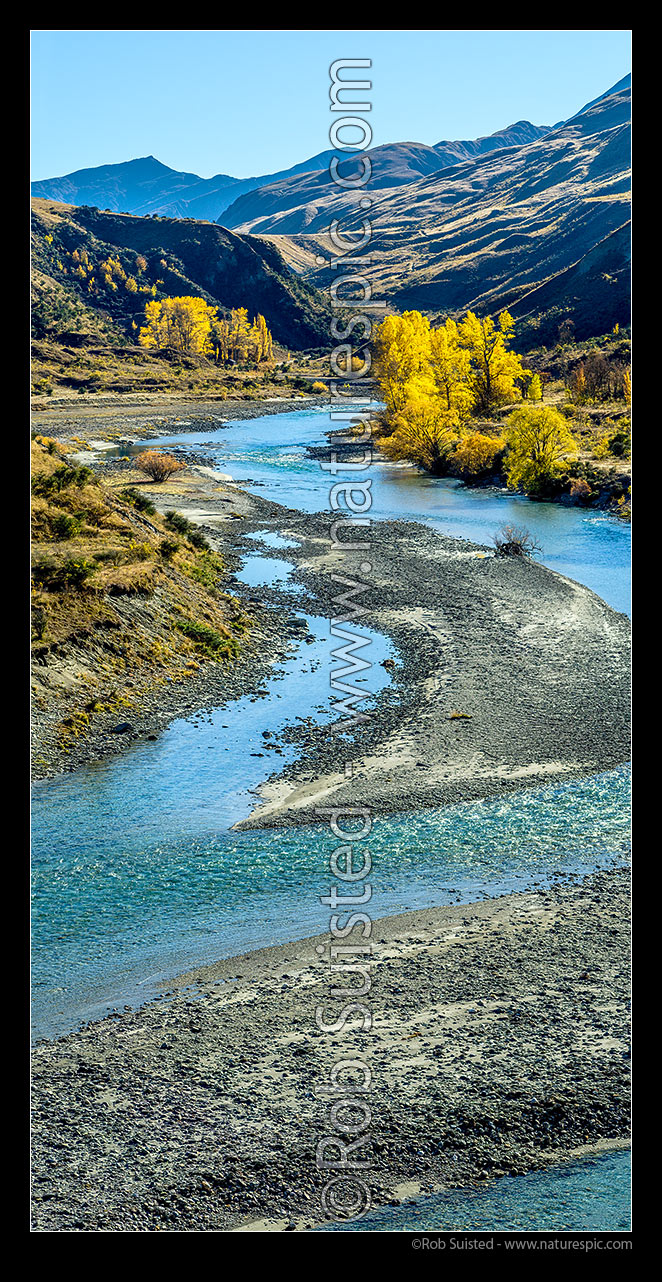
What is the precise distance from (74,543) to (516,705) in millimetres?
15123

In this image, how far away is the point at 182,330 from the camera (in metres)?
144

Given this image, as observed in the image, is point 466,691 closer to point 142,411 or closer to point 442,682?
point 442,682

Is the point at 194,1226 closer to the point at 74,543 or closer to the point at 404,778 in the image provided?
the point at 404,778

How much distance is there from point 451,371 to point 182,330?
81953 millimetres

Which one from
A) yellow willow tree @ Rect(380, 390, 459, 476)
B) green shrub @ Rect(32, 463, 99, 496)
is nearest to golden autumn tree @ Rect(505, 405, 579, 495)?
yellow willow tree @ Rect(380, 390, 459, 476)

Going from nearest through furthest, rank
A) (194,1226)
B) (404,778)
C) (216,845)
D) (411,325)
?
(194,1226) < (216,845) < (404,778) < (411,325)

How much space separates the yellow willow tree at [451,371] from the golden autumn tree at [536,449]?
1451 cm

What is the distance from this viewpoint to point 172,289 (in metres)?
172

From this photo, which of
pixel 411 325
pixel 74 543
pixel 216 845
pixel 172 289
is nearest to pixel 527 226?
pixel 172 289

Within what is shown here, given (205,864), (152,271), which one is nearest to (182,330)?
(152,271)

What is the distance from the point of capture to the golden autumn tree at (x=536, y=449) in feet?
178

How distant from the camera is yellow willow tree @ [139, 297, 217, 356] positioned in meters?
144
